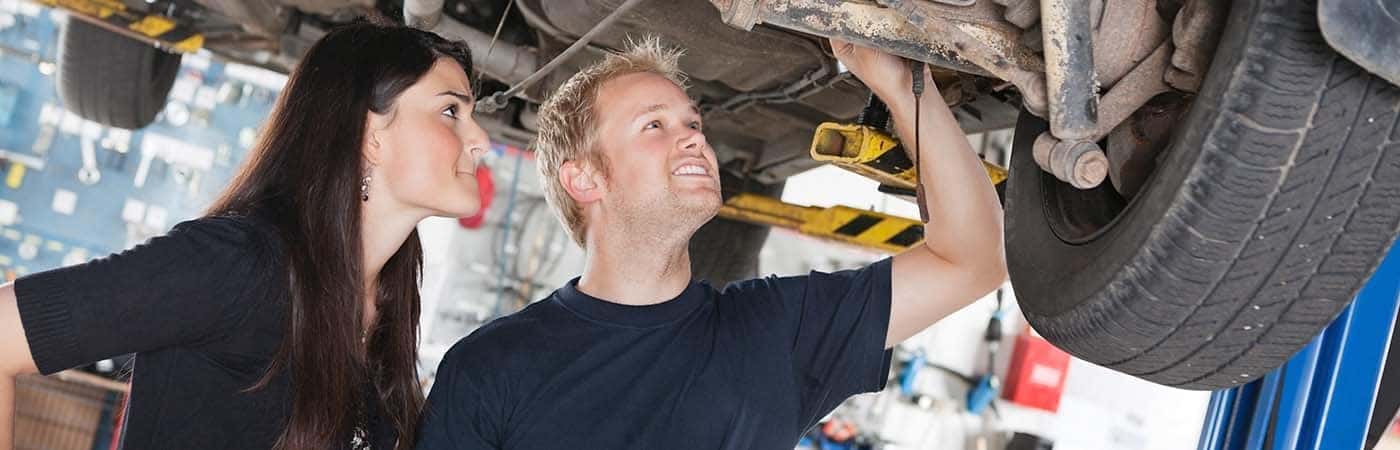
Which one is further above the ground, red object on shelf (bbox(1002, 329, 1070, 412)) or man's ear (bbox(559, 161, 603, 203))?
red object on shelf (bbox(1002, 329, 1070, 412))

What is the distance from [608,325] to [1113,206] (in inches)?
27.1

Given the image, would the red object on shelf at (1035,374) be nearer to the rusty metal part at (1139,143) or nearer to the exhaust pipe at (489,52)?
the exhaust pipe at (489,52)

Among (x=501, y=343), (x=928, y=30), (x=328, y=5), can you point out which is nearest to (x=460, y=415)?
(x=501, y=343)

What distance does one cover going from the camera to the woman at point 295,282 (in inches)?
51.4

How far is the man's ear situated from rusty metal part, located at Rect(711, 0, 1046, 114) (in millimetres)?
516

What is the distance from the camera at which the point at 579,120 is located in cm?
193

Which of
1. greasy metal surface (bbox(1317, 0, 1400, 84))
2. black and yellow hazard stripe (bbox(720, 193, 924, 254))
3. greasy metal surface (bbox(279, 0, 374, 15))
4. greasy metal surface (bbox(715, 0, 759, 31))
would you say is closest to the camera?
greasy metal surface (bbox(1317, 0, 1400, 84))

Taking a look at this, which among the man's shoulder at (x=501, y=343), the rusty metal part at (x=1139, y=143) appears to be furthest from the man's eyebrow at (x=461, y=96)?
the rusty metal part at (x=1139, y=143)

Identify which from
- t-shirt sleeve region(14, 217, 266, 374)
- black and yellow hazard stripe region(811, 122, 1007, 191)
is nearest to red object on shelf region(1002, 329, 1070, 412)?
black and yellow hazard stripe region(811, 122, 1007, 191)

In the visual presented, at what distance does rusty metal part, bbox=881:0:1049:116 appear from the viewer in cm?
144

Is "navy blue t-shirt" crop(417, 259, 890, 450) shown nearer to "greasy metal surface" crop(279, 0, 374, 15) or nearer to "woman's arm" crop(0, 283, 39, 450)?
"woman's arm" crop(0, 283, 39, 450)

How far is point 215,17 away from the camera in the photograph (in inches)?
144

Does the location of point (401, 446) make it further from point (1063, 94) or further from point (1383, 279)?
point (1383, 279)

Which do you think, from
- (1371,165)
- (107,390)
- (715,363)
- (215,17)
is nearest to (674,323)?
(715,363)
